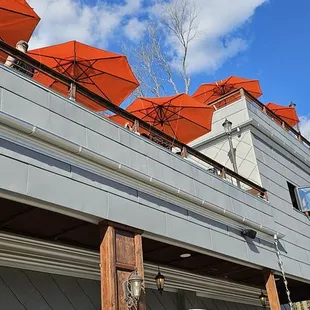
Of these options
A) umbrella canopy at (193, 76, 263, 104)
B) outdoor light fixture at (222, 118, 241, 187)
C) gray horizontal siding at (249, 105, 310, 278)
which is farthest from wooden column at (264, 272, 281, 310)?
umbrella canopy at (193, 76, 263, 104)

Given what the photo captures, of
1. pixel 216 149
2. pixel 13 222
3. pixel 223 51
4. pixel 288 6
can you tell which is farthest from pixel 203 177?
pixel 223 51

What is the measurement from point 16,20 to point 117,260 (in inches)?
182

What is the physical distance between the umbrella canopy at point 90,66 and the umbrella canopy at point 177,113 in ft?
4.02

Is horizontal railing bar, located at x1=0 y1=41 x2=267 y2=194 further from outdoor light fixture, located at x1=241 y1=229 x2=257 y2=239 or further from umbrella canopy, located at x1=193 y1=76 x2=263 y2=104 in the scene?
umbrella canopy, located at x1=193 y1=76 x2=263 y2=104

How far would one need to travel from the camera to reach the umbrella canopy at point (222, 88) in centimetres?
1392

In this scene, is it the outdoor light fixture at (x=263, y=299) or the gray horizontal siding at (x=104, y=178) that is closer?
the gray horizontal siding at (x=104, y=178)

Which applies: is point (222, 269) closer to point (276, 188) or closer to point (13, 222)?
point (276, 188)

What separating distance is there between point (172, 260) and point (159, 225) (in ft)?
5.76

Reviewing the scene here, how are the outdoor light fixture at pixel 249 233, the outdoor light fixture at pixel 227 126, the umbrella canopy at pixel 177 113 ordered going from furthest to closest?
the outdoor light fixture at pixel 227 126, the umbrella canopy at pixel 177 113, the outdoor light fixture at pixel 249 233

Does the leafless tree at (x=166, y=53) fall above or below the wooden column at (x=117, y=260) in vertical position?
above

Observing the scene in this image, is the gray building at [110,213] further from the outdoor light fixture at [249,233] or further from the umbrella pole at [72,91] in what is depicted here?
the umbrella pole at [72,91]

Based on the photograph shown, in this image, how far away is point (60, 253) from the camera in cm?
593

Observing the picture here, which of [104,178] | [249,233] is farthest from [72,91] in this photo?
[249,233]

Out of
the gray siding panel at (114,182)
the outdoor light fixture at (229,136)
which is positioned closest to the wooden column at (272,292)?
the gray siding panel at (114,182)
